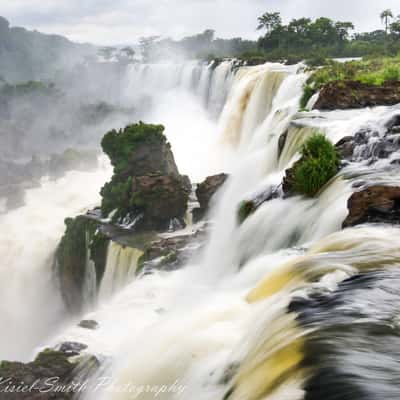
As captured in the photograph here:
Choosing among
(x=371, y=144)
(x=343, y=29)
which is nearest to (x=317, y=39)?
(x=343, y=29)

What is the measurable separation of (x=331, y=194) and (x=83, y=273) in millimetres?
15515

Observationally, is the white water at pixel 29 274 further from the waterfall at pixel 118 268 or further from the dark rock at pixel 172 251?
the dark rock at pixel 172 251

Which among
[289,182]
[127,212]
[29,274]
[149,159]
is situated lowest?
[29,274]

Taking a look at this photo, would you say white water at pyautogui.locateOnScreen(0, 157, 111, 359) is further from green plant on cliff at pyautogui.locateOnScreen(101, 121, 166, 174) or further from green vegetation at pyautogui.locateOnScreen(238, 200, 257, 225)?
green vegetation at pyautogui.locateOnScreen(238, 200, 257, 225)

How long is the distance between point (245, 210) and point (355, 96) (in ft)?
23.9

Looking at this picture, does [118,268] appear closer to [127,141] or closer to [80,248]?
[80,248]

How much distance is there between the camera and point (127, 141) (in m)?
27.6

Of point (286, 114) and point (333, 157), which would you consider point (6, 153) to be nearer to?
point (286, 114)

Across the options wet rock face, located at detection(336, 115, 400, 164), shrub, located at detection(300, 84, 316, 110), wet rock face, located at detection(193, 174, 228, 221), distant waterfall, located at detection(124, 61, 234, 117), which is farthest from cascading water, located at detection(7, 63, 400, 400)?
distant waterfall, located at detection(124, 61, 234, 117)

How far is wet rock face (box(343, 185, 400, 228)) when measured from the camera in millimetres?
10000

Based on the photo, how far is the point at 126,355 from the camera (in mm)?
10125

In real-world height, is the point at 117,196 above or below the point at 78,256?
above

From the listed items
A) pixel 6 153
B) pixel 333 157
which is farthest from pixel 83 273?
pixel 6 153

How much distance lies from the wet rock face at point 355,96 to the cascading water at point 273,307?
93 cm
